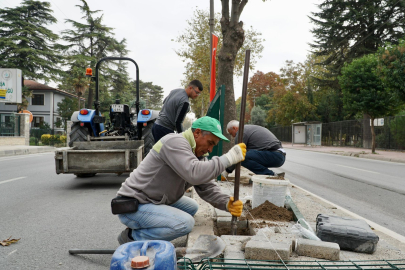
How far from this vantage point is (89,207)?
16.8 feet

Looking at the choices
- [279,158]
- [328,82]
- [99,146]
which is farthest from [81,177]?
[328,82]

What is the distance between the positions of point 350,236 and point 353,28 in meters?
29.5

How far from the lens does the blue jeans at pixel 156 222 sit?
2.94 meters

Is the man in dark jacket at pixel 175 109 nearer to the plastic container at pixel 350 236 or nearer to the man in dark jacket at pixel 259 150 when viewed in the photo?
the man in dark jacket at pixel 259 150

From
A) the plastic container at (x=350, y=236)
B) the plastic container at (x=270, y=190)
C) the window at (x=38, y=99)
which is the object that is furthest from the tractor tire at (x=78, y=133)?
the window at (x=38, y=99)

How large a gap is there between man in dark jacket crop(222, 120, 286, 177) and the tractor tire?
3685 millimetres

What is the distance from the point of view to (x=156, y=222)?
2.93m

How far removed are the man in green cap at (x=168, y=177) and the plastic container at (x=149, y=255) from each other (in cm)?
93

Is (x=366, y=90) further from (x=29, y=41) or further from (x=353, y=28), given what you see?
(x=29, y=41)

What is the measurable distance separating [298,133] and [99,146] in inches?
1191

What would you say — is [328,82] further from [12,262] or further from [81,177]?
[12,262]

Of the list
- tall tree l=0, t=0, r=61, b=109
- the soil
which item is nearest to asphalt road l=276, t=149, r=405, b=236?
the soil

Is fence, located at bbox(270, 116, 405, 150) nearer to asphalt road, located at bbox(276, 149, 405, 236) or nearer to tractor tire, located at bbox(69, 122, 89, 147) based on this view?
asphalt road, located at bbox(276, 149, 405, 236)

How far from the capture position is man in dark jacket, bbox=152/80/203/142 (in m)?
5.66
